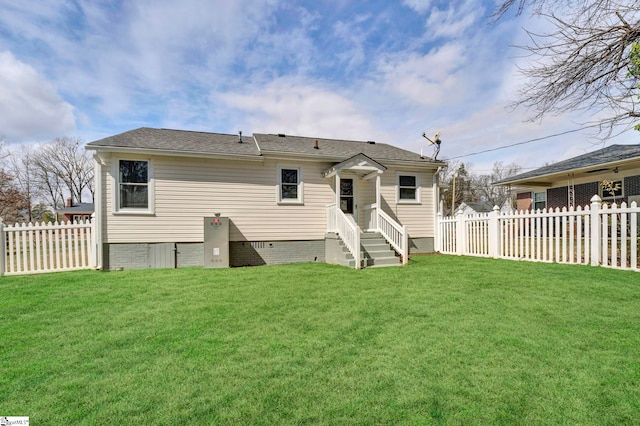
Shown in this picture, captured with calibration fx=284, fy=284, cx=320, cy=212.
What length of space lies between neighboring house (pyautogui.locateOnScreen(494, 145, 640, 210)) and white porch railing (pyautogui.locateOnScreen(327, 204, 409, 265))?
11045 millimetres

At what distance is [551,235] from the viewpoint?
24.3 ft

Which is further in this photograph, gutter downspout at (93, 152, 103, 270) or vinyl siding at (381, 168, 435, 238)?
vinyl siding at (381, 168, 435, 238)

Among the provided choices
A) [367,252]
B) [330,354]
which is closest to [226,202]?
[367,252]

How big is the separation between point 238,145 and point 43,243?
6.07 metres

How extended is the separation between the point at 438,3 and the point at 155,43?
343 inches

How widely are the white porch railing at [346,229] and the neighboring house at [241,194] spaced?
0.28 m

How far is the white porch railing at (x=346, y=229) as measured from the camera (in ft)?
26.5

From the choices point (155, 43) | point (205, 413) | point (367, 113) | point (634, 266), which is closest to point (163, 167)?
point (155, 43)

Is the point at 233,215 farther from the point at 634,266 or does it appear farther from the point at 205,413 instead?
the point at 634,266

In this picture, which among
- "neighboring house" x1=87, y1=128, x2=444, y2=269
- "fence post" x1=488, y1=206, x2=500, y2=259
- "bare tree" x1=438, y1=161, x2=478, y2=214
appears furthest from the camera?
"bare tree" x1=438, y1=161, x2=478, y2=214

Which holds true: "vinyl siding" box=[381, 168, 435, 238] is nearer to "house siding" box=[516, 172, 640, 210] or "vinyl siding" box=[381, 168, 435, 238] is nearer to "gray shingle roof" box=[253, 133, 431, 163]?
"gray shingle roof" box=[253, 133, 431, 163]

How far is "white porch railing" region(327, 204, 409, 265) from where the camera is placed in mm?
8594

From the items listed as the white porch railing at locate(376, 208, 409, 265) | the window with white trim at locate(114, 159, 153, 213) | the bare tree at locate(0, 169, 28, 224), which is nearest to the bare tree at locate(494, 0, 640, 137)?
the white porch railing at locate(376, 208, 409, 265)

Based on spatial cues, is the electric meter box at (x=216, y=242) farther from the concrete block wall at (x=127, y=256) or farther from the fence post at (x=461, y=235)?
the fence post at (x=461, y=235)
